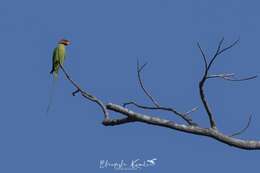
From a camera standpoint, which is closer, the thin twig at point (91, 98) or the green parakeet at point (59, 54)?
the thin twig at point (91, 98)

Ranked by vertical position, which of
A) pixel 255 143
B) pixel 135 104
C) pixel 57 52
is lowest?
pixel 255 143

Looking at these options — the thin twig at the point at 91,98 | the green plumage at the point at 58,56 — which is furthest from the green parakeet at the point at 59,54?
the thin twig at the point at 91,98

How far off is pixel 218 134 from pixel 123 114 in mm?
792

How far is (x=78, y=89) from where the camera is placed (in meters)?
6.57

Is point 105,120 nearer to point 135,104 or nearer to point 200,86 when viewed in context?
point 135,104

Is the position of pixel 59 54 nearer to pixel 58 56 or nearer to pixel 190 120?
pixel 58 56

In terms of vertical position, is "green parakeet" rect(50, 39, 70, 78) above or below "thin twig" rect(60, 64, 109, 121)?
above

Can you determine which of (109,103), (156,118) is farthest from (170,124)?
(109,103)

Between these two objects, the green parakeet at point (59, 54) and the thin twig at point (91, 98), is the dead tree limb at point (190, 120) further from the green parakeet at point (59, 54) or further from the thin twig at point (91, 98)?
the green parakeet at point (59, 54)

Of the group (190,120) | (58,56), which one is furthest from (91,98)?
(58,56)

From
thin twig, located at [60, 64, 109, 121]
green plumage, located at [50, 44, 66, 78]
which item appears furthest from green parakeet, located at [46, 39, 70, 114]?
thin twig, located at [60, 64, 109, 121]

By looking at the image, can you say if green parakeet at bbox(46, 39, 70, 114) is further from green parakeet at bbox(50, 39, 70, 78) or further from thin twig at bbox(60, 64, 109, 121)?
thin twig at bbox(60, 64, 109, 121)

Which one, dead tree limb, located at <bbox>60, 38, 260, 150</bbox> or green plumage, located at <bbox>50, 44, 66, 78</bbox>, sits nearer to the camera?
dead tree limb, located at <bbox>60, 38, 260, 150</bbox>

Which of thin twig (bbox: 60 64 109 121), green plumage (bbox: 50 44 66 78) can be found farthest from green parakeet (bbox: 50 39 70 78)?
thin twig (bbox: 60 64 109 121)
